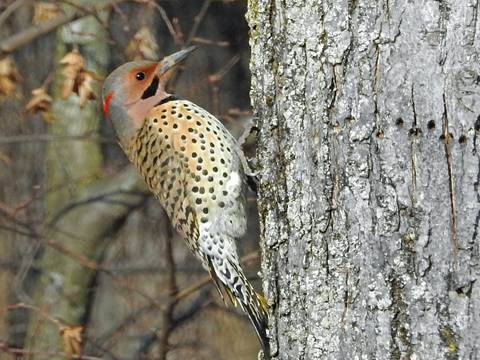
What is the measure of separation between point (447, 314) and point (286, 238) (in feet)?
1.71

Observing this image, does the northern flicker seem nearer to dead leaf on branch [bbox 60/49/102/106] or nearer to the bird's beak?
the bird's beak

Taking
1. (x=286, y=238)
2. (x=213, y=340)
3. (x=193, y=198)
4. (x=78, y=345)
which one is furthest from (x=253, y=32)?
(x=213, y=340)

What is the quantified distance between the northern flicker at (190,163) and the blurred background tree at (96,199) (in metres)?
1.22

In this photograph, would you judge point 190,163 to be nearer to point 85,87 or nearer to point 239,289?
point 239,289

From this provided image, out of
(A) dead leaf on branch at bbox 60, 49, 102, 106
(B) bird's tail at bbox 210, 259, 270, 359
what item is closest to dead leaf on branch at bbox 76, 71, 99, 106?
(A) dead leaf on branch at bbox 60, 49, 102, 106

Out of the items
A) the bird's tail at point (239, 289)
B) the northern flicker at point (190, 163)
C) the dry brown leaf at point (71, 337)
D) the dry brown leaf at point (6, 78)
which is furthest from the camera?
the dry brown leaf at point (6, 78)

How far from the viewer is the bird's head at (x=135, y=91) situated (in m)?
4.19

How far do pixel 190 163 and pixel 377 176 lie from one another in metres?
1.56

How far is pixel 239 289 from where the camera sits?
3.84m

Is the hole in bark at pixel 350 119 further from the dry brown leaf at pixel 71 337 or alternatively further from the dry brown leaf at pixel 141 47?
the dry brown leaf at pixel 71 337

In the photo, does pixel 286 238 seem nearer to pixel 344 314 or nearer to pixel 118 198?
pixel 344 314

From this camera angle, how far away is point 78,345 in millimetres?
5691

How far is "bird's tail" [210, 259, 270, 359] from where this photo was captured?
142 inches

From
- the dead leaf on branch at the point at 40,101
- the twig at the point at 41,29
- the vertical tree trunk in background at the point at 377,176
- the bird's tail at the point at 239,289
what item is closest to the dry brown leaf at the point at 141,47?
the twig at the point at 41,29
